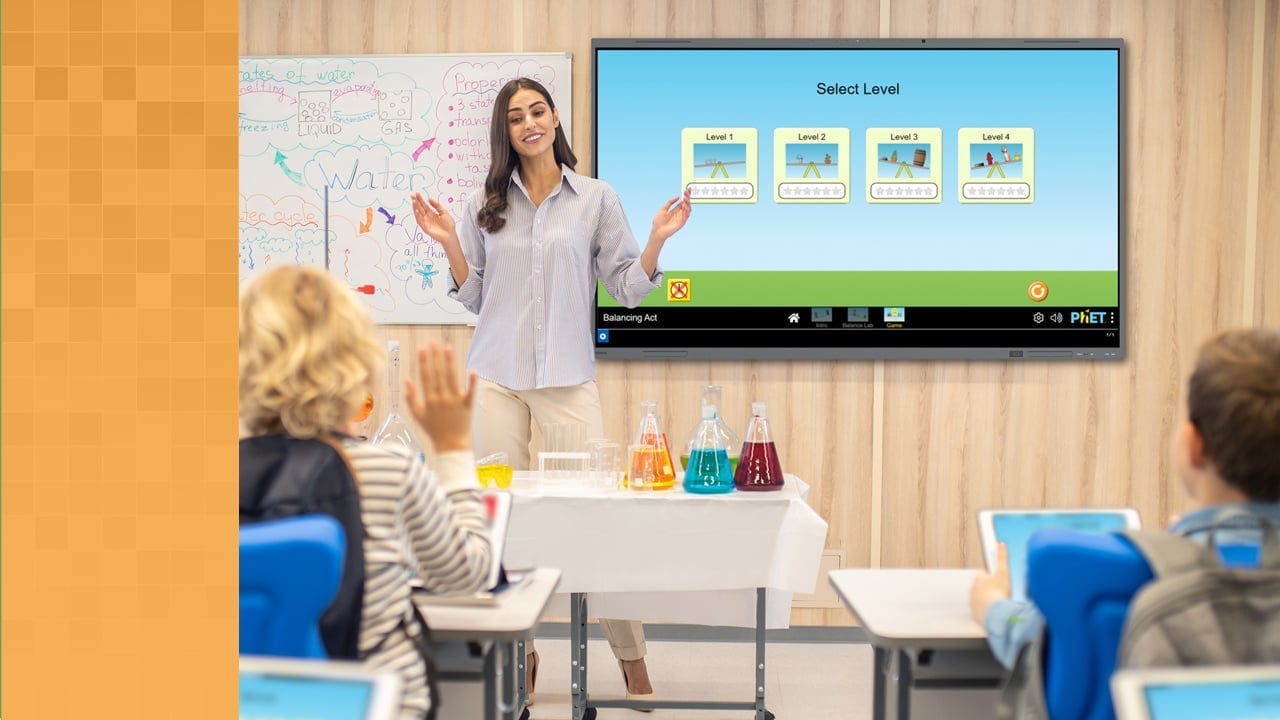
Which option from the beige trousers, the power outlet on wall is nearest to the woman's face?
the beige trousers

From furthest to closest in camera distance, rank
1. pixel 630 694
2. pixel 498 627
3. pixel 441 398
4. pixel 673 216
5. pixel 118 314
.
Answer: pixel 630 694
pixel 673 216
pixel 498 627
pixel 441 398
pixel 118 314

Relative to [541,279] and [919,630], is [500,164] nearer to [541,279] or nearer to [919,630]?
[541,279]

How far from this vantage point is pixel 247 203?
3070 mm

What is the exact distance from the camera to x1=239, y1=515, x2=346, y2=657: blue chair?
1.77ft

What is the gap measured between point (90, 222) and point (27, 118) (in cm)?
4

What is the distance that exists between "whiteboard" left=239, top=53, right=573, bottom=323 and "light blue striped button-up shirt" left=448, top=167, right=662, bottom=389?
97cm

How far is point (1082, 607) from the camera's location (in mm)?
752

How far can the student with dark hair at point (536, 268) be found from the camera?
1.97 meters

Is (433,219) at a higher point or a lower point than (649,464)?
higher

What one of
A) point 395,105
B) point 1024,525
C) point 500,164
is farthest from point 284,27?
point 1024,525

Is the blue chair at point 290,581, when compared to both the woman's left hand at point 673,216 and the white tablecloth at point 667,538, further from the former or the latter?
the woman's left hand at point 673,216

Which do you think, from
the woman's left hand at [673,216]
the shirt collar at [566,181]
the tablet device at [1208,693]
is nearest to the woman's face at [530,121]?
the shirt collar at [566,181]

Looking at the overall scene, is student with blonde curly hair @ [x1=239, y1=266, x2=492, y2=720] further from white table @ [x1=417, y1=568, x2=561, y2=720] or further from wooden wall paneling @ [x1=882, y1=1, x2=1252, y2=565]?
wooden wall paneling @ [x1=882, y1=1, x2=1252, y2=565]

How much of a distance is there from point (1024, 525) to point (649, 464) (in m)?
0.98
